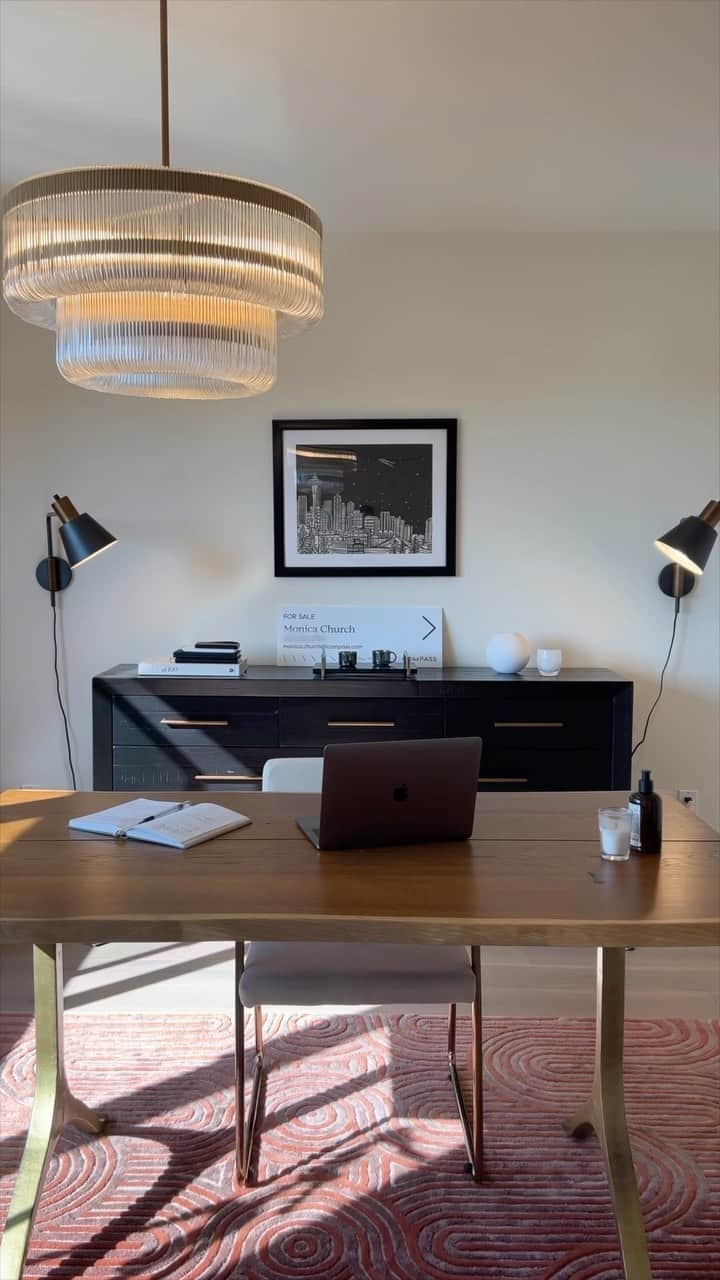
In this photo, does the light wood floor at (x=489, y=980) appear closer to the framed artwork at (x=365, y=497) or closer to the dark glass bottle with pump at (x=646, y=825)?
the dark glass bottle with pump at (x=646, y=825)

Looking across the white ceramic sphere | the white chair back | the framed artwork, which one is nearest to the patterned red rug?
the white chair back

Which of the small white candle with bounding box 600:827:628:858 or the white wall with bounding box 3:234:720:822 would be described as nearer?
the small white candle with bounding box 600:827:628:858

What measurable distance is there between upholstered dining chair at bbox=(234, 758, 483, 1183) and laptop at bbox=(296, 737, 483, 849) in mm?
242

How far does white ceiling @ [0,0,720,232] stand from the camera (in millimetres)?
2645

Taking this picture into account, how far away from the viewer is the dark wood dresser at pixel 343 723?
→ 3.92m

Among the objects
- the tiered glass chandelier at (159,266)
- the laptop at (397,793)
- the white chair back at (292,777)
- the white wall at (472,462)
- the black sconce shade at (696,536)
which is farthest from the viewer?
the white wall at (472,462)

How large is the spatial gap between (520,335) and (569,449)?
1.74 feet

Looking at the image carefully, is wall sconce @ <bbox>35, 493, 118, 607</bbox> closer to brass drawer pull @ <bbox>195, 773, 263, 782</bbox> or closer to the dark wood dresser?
the dark wood dresser

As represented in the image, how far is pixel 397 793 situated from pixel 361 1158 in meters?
0.92

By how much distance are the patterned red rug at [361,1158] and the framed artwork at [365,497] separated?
2037mm

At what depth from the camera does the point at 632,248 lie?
4.27m

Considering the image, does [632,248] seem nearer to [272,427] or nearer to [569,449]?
[569,449]

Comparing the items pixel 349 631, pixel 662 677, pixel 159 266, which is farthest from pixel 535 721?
pixel 159 266

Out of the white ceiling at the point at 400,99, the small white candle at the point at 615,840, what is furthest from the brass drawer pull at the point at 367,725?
the white ceiling at the point at 400,99
